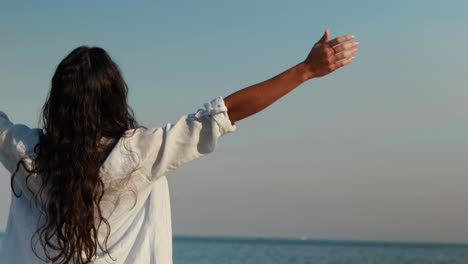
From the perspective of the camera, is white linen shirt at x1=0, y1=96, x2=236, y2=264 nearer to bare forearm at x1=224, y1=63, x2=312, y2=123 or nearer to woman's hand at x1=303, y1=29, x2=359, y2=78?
bare forearm at x1=224, y1=63, x2=312, y2=123

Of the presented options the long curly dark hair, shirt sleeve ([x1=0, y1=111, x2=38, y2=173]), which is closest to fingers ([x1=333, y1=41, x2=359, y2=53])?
the long curly dark hair

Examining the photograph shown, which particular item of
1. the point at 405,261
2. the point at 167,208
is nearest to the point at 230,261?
the point at 405,261

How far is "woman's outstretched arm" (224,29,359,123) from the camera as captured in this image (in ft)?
7.43

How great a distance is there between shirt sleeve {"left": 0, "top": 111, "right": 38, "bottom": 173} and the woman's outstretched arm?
0.71 m

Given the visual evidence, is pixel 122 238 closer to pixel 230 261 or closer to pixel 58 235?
pixel 58 235

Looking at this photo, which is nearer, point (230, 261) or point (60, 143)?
point (60, 143)

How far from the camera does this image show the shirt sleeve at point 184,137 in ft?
7.36

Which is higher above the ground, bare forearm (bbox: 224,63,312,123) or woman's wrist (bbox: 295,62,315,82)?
woman's wrist (bbox: 295,62,315,82)

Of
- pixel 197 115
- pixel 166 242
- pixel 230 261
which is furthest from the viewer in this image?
pixel 230 261

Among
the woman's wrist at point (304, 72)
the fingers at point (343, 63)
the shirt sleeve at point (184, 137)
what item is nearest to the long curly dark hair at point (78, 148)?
the shirt sleeve at point (184, 137)

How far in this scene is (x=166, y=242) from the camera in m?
2.40

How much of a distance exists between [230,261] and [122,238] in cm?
3176

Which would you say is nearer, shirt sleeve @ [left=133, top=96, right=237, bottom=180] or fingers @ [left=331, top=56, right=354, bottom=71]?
shirt sleeve @ [left=133, top=96, right=237, bottom=180]

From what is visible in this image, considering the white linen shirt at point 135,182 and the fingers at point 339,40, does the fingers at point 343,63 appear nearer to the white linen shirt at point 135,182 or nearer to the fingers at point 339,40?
the fingers at point 339,40
